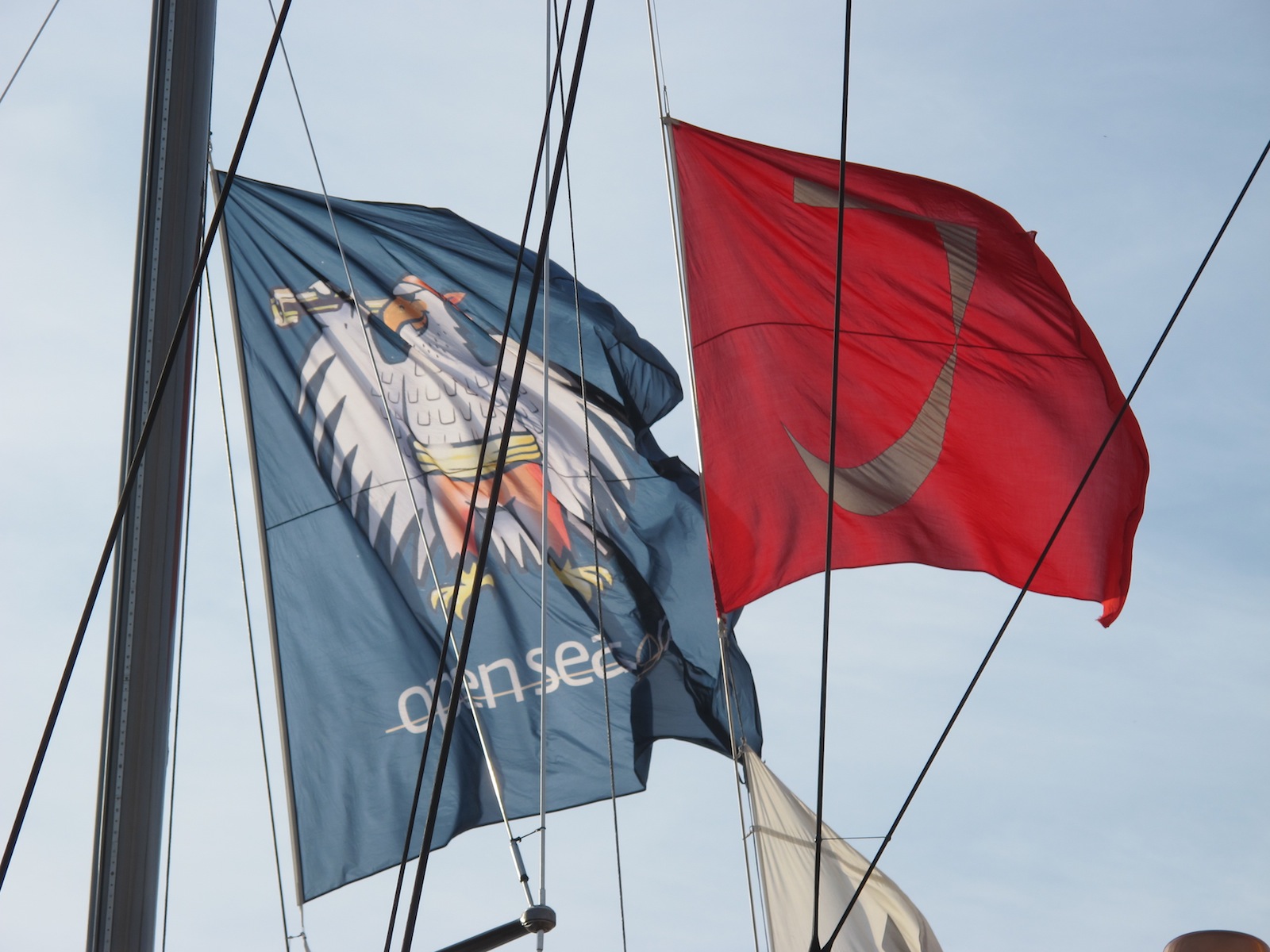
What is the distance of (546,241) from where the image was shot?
509cm

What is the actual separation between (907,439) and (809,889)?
494 centimetres

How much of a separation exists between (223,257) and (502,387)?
2.09m

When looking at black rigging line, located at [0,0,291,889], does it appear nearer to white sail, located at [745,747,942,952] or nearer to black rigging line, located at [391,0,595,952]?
black rigging line, located at [391,0,595,952]

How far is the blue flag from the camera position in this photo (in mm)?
8961

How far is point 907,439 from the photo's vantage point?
9914mm

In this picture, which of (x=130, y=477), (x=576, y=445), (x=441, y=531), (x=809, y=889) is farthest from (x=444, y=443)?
(x=809, y=889)

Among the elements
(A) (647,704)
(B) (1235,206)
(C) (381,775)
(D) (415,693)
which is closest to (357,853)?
(C) (381,775)

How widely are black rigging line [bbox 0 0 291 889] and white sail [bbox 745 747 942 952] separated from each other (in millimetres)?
6261

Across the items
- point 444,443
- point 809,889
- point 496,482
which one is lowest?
point 809,889

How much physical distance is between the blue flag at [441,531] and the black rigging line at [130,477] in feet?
9.89

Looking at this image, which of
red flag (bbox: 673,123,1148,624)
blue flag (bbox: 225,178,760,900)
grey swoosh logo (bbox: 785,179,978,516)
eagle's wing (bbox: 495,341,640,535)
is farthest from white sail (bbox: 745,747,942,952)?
eagle's wing (bbox: 495,341,640,535)

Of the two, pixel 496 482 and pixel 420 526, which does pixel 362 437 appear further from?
pixel 496 482

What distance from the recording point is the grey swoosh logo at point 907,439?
9.75 meters

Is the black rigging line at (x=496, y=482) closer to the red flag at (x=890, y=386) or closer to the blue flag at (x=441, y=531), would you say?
the blue flag at (x=441, y=531)
